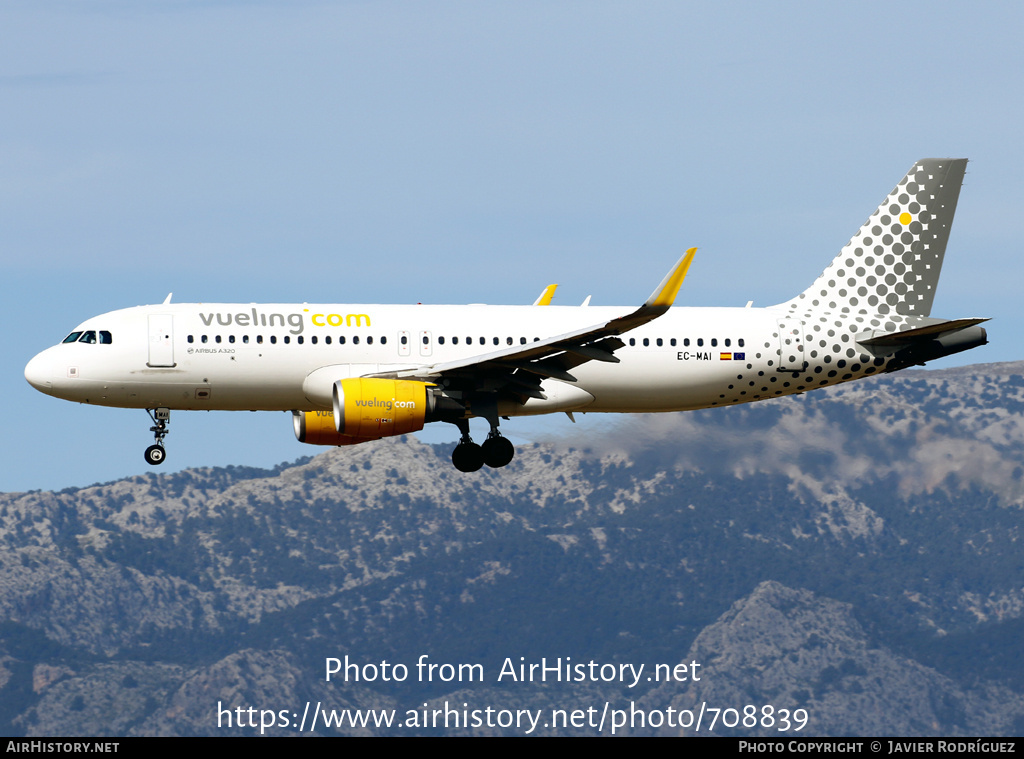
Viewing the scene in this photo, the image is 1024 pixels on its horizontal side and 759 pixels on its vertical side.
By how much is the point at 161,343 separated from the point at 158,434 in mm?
3027

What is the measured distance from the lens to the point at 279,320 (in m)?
44.7

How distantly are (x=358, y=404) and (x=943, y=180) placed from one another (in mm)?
22508

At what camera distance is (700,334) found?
47.5m

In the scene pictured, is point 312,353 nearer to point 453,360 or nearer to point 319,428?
point 319,428

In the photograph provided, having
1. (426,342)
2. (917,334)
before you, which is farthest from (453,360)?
(917,334)

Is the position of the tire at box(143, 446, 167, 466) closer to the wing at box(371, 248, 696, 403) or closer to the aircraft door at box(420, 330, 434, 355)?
the wing at box(371, 248, 696, 403)

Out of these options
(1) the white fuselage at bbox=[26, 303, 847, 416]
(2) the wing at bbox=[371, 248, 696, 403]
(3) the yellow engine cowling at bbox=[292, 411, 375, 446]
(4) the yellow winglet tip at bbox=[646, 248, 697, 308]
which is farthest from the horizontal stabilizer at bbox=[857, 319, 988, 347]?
(3) the yellow engine cowling at bbox=[292, 411, 375, 446]

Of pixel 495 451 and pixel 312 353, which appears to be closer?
pixel 312 353

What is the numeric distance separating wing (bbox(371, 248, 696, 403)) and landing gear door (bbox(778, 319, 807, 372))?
278 inches

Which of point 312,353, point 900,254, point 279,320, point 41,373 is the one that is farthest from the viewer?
point 900,254

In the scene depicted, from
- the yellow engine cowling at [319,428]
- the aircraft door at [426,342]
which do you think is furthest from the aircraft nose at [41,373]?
the aircraft door at [426,342]

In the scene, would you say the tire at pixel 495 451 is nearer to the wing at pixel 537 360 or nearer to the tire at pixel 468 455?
the tire at pixel 468 455
